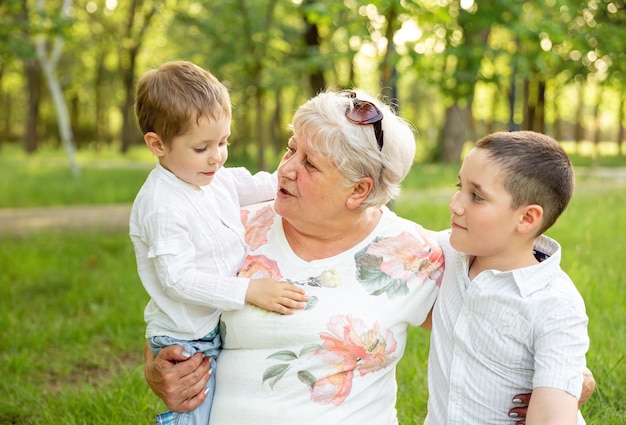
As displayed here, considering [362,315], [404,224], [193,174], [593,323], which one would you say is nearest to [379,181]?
[404,224]

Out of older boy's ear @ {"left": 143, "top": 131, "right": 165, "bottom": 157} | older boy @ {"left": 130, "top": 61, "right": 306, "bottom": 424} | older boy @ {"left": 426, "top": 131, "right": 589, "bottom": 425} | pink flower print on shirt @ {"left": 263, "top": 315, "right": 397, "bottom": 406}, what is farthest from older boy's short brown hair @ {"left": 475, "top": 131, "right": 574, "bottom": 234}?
older boy's ear @ {"left": 143, "top": 131, "right": 165, "bottom": 157}

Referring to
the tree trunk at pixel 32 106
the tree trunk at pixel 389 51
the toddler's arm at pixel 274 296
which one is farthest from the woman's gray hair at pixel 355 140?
the tree trunk at pixel 32 106

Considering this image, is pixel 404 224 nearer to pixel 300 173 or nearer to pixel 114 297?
pixel 300 173

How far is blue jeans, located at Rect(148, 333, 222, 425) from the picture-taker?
227 cm

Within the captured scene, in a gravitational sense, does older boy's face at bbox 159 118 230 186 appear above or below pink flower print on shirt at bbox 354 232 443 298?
above

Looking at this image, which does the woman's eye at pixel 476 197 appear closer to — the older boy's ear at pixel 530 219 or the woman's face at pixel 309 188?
the older boy's ear at pixel 530 219

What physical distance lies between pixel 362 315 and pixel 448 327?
25 cm

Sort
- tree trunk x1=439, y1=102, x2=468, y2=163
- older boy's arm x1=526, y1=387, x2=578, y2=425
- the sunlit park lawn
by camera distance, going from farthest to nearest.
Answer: tree trunk x1=439, y1=102, x2=468, y2=163
the sunlit park lawn
older boy's arm x1=526, y1=387, x2=578, y2=425

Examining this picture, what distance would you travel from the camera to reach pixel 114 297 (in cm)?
560

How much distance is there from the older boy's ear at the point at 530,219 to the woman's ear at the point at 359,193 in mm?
497

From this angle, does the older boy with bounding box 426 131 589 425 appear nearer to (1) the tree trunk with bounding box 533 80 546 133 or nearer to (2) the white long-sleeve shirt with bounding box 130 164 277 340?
(2) the white long-sleeve shirt with bounding box 130 164 277 340

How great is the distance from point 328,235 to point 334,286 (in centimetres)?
18

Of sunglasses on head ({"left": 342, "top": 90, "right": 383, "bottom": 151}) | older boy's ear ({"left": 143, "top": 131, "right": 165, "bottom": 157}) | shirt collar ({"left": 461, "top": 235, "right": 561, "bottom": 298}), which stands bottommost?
shirt collar ({"left": 461, "top": 235, "right": 561, "bottom": 298})

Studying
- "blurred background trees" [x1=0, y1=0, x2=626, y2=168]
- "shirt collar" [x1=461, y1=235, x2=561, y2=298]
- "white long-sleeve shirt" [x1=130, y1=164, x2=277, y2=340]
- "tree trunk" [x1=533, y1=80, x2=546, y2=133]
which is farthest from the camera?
"tree trunk" [x1=533, y1=80, x2=546, y2=133]
